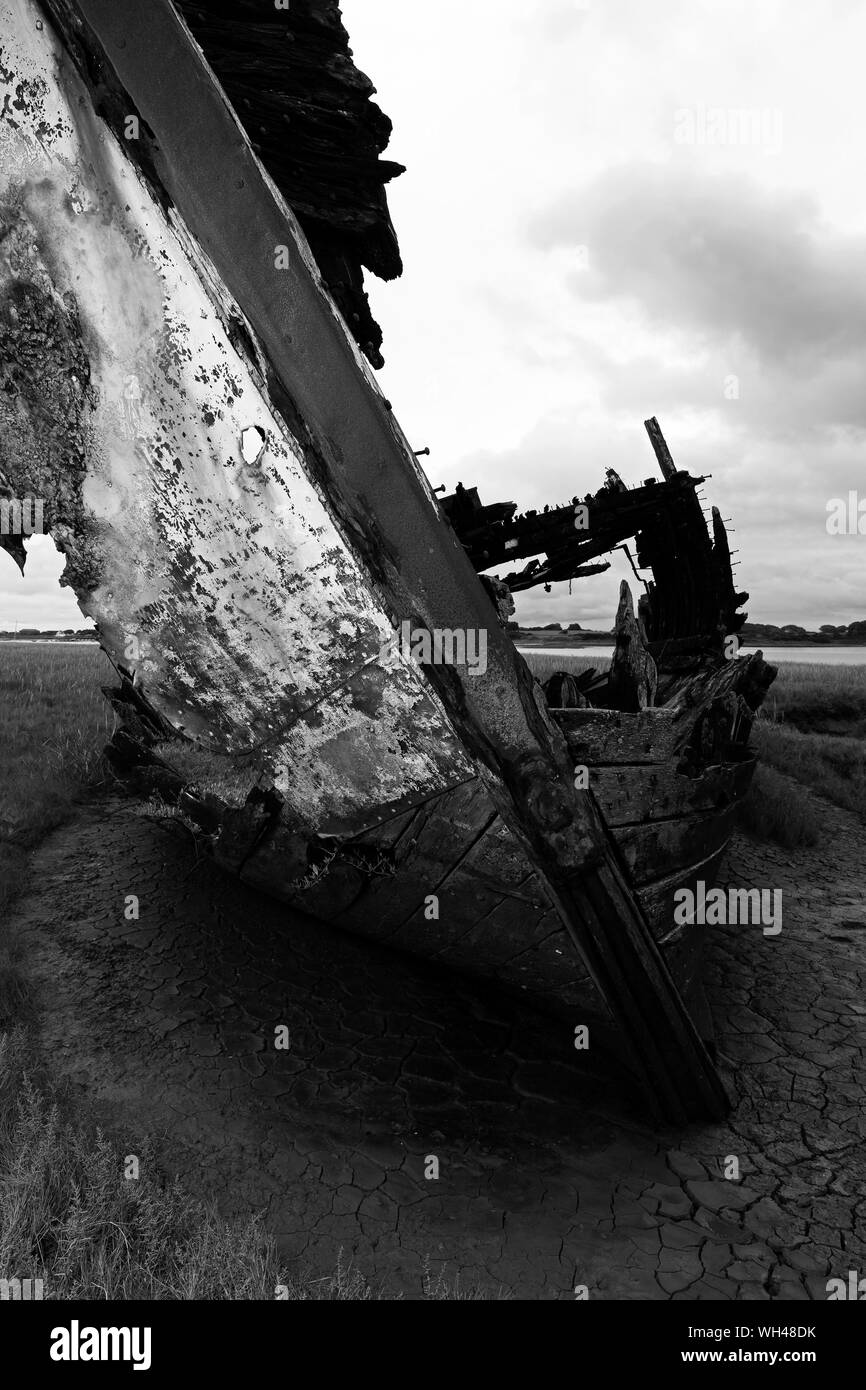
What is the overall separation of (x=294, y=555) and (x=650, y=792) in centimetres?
162

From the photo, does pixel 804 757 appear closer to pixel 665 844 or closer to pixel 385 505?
pixel 665 844

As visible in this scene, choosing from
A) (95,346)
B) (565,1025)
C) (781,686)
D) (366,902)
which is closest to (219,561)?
(95,346)

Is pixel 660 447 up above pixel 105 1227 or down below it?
above

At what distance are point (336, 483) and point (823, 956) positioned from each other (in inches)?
163

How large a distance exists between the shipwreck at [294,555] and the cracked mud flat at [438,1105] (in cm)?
40

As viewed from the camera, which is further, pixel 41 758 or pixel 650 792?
pixel 41 758

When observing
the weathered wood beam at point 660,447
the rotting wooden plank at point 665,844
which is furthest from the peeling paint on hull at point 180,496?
the weathered wood beam at point 660,447

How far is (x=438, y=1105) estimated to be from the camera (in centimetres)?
303

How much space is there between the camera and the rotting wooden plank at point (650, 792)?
289 centimetres

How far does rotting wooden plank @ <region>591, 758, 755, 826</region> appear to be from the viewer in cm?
289

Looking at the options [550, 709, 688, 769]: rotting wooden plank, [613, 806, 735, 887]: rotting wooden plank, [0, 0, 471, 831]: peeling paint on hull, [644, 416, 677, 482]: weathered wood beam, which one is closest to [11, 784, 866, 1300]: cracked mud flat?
[613, 806, 735, 887]: rotting wooden plank

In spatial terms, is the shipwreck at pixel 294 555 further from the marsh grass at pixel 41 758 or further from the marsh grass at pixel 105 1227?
the marsh grass at pixel 41 758

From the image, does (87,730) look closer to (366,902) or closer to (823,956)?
(366,902)

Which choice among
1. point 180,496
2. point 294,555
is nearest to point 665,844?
point 294,555
